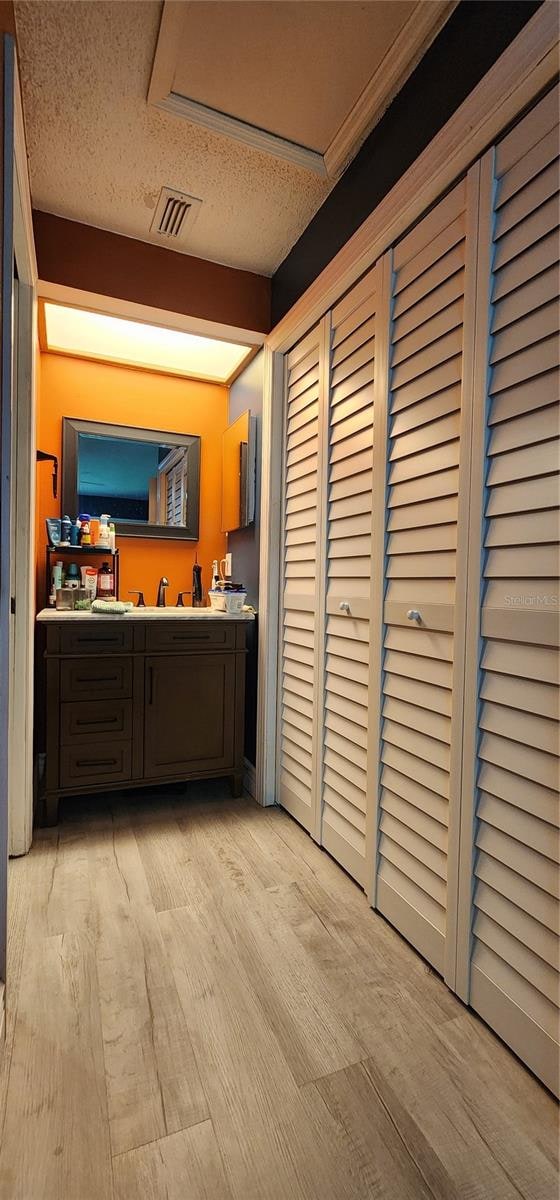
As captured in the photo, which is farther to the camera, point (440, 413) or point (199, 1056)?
point (440, 413)

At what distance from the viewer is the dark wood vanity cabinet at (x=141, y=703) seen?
2.12 m

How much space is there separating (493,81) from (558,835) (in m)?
1.56

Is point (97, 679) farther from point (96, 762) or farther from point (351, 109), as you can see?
point (351, 109)

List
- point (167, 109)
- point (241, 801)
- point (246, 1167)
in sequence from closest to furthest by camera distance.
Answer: point (246, 1167) < point (167, 109) < point (241, 801)

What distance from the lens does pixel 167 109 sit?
4.97 ft

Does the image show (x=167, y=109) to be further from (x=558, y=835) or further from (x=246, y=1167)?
(x=246, y=1167)

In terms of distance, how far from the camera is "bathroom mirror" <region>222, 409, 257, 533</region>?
8.26ft

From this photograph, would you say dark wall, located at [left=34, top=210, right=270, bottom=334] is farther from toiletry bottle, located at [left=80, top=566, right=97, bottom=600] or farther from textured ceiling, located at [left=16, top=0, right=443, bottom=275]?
toiletry bottle, located at [left=80, top=566, right=97, bottom=600]

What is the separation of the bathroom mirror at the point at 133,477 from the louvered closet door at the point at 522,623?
80.5 inches

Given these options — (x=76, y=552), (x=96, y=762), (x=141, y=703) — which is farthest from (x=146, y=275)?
(x=96, y=762)

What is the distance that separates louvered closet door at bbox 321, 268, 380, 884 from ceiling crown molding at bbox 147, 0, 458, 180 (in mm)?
403

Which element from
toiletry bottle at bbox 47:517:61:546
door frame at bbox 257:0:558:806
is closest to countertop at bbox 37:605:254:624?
door frame at bbox 257:0:558:806

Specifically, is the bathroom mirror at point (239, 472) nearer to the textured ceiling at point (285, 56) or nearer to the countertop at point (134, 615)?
the countertop at point (134, 615)

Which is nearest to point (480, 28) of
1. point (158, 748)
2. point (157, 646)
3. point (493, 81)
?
point (493, 81)
